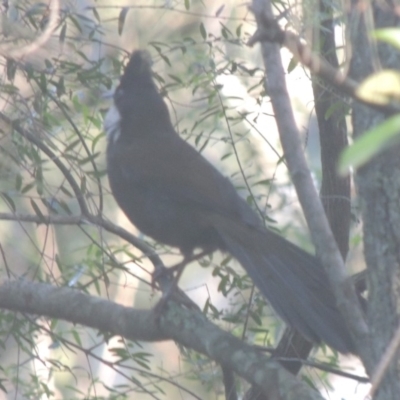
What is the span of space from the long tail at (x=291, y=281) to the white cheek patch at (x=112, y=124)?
0.91 meters

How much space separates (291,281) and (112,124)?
1.63 m

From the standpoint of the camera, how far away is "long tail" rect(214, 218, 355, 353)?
2854mm

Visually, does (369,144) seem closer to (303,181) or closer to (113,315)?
(303,181)

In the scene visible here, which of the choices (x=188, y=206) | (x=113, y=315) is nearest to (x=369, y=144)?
(x=113, y=315)

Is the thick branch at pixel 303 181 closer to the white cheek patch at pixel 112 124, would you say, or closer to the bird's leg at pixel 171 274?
the bird's leg at pixel 171 274

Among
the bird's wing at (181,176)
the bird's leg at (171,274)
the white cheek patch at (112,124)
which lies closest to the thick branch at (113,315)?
the bird's leg at (171,274)

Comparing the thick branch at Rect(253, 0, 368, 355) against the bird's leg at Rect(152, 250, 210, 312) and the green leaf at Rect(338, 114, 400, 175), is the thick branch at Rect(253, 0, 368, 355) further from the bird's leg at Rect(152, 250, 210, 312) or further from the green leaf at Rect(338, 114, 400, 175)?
the bird's leg at Rect(152, 250, 210, 312)

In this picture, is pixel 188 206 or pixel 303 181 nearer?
pixel 303 181

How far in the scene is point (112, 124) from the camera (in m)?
4.38

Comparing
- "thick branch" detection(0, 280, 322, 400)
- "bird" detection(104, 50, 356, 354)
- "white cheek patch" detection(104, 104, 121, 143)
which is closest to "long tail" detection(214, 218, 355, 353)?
"bird" detection(104, 50, 356, 354)

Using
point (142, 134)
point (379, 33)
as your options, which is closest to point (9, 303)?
point (142, 134)

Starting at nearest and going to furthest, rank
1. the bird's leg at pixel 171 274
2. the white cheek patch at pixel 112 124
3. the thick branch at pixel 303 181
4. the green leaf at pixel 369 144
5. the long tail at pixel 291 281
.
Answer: the green leaf at pixel 369 144 → the thick branch at pixel 303 181 → the long tail at pixel 291 281 → the bird's leg at pixel 171 274 → the white cheek patch at pixel 112 124

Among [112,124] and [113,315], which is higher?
[112,124]

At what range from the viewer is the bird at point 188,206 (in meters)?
3.08
